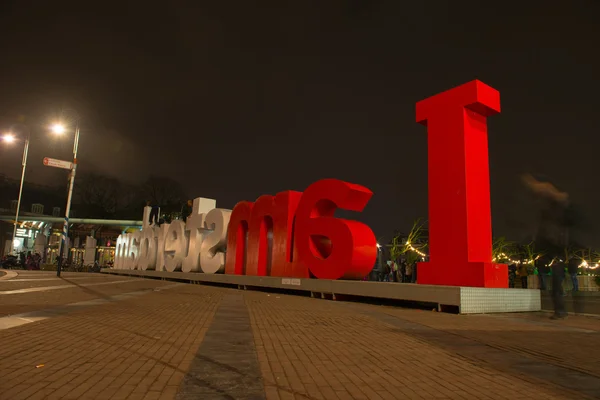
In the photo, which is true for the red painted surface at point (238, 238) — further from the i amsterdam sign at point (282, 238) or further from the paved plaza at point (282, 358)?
the paved plaza at point (282, 358)

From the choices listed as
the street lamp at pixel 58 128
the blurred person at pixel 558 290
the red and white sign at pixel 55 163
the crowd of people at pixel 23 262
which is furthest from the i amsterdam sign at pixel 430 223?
the crowd of people at pixel 23 262

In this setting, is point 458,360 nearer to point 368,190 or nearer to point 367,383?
point 367,383

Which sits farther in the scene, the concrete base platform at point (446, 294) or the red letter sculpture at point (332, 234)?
the red letter sculpture at point (332, 234)

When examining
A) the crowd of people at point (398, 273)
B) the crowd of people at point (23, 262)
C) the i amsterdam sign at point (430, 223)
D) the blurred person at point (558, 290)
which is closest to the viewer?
the blurred person at point (558, 290)

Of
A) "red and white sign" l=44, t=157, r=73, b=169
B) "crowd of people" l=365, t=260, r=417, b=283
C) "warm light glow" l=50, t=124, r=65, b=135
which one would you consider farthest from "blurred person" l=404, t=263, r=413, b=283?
"warm light glow" l=50, t=124, r=65, b=135

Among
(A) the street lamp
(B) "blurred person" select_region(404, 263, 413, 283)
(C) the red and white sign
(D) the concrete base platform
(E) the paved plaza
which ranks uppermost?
(A) the street lamp

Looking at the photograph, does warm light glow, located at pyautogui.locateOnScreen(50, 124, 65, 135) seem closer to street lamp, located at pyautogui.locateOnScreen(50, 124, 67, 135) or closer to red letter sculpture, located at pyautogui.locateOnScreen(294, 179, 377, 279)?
street lamp, located at pyautogui.locateOnScreen(50, 124, 67, 135)

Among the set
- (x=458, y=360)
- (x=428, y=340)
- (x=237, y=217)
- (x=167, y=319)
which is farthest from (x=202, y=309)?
(x=237, y=217)

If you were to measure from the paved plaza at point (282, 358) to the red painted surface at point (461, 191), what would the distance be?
3.00 meters

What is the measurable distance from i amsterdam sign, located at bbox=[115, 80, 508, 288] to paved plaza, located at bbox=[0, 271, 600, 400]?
10.7 feet

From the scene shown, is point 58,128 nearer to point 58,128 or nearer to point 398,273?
point 58,128

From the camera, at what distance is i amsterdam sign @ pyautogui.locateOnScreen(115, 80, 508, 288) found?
1139cm

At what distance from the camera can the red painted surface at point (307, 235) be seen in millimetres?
14305

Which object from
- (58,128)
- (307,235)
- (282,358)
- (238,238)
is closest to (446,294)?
(307,235)
